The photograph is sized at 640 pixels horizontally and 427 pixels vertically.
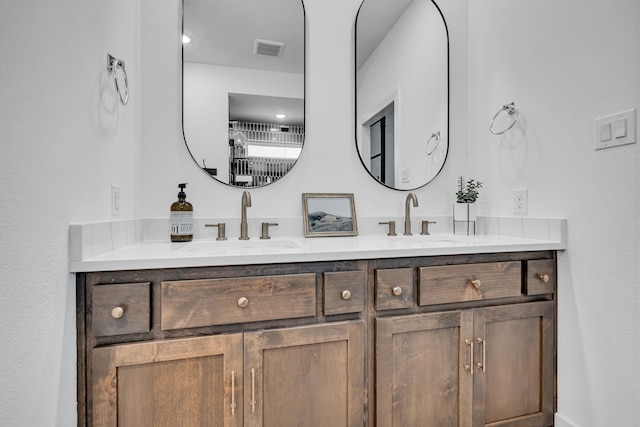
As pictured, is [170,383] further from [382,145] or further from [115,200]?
[382,145]

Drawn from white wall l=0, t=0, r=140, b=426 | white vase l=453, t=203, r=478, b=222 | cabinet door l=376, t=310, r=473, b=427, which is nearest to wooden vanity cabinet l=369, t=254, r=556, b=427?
cabinet door l=376, t=310, r=473, b=427

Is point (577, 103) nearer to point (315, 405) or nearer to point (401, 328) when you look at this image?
point (401, 328)

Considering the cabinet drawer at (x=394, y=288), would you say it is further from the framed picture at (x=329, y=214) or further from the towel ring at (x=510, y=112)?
the towel ring at (x=510, y=112)

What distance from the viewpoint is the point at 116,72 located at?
1.30m

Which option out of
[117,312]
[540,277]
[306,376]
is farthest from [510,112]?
[117,312]

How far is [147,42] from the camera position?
1.58 meters

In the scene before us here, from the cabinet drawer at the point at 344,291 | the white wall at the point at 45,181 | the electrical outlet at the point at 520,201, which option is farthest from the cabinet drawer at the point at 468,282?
the white wall at the point at 45,181

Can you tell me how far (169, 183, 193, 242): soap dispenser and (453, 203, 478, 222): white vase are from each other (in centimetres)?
136

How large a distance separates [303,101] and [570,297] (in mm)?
1494

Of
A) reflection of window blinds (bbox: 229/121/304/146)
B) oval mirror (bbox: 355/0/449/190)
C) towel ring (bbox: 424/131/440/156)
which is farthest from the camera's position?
towel ring (bbox: 424/131/440/156)

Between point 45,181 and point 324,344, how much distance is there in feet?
3.03

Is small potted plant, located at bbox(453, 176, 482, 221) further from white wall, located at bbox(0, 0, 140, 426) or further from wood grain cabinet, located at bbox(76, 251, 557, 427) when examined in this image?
white wall, located at bbox(0, 0, 140, 426)

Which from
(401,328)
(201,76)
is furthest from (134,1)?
(401,328)

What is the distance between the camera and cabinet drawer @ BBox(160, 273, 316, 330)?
1.04 m
